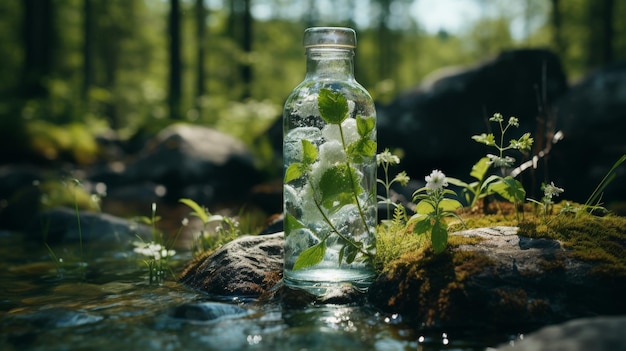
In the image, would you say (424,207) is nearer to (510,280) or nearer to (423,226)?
(423,226)

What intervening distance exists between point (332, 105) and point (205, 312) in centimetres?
140

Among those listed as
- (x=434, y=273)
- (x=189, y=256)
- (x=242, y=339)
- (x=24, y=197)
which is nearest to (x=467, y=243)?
(x=434, y=273)

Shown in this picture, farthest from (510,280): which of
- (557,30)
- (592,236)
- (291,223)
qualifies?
(557,30)

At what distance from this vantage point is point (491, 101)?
38.8ft

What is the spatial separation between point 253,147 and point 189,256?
8.85 m

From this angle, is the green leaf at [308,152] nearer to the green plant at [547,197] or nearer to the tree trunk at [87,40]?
the green plant at [547,197]

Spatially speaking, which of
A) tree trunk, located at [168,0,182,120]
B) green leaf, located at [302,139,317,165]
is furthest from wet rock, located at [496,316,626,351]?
tree trunk, located at [168,0,182,120]

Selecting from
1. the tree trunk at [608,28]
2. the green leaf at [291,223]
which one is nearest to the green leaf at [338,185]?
the green leaf at [291,223]

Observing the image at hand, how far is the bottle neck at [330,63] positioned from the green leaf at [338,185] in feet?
2.30

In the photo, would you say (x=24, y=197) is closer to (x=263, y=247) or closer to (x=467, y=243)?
(x=263, y=247)

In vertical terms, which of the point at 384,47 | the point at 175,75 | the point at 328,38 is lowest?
the point at 328,38

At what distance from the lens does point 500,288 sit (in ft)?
11.5

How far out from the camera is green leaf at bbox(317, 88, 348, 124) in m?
3.75

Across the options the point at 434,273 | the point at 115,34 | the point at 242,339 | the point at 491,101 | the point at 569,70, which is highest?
the point at 115,34
